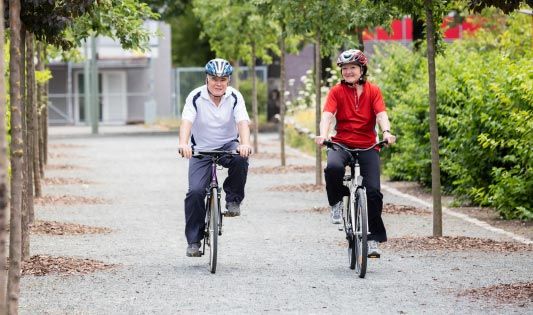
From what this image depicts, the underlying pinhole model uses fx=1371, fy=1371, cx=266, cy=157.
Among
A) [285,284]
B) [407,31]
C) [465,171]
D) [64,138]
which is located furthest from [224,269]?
[407,31]

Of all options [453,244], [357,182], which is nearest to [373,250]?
[357,182]

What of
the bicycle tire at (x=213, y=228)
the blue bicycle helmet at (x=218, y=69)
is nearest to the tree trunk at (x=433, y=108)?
the blue bicycle helmet at (x=218, y=69)

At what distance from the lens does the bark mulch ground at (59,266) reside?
34.6 feet

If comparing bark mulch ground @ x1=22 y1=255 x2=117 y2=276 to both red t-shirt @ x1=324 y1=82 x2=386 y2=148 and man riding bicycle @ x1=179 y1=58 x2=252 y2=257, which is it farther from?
red t-shirt @ x1=324 y1=82 x2=386 y2=148

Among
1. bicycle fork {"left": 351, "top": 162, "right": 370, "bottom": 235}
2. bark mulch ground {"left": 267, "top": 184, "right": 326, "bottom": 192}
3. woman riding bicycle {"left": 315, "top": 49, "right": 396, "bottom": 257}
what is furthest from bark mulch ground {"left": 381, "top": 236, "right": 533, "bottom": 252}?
bark mulch ground {"left": 267, "top": 184, "right": 326, "bottom": 192}

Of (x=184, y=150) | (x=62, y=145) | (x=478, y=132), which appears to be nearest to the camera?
(x=184, y=150)

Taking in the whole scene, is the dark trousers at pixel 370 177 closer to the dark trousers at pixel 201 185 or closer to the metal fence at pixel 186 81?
the dark trousers at pixel 201 185

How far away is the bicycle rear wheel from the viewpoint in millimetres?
10062

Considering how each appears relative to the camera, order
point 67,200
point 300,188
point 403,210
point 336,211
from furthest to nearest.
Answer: point 300,188 < point 67,200 < point 403,210 < point 336,211

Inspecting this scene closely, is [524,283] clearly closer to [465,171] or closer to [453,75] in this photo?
[465,171]

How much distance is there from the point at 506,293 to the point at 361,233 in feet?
4.56

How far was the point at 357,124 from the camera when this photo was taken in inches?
419

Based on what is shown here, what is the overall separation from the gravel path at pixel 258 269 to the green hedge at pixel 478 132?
0.74 metres

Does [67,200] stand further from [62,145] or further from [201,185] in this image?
[62,145]
